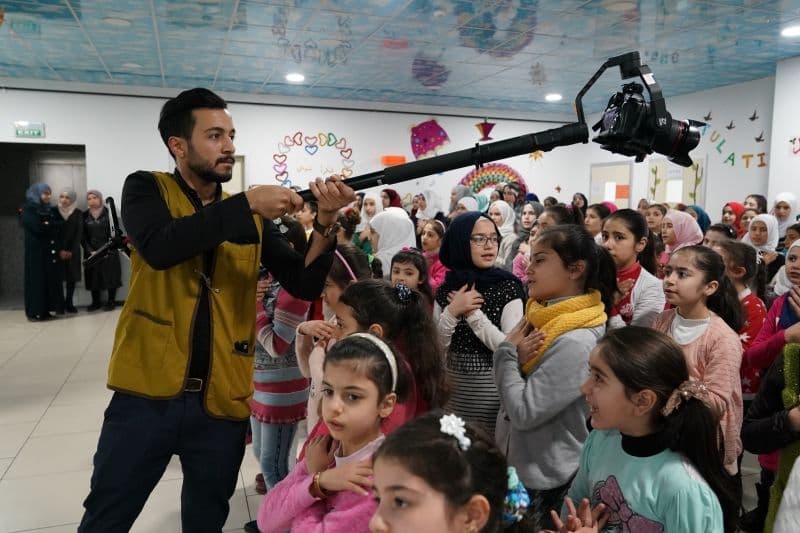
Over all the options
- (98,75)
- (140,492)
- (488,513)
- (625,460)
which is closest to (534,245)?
(625,460)

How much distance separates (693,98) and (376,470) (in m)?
8.36

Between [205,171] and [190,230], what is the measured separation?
10.0 inches

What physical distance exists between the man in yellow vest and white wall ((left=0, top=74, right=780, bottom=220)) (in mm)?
6767

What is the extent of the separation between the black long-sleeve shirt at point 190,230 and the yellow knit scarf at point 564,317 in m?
0.64

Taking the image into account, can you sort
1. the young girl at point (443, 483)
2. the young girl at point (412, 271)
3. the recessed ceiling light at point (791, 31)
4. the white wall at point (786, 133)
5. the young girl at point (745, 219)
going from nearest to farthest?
the young girl at point (443, 483), the young girl at point (412, 271), the recessed ceiling light at point (791, 31), the young girl at point (745, 219), the white wall at point (786, 133)

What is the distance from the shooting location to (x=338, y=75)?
693 cm

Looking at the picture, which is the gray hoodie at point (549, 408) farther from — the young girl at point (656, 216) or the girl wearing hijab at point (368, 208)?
→ the girl wearing hijab at point (368, 208)

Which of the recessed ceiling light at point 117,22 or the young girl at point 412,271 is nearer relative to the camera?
the young girl at point 412,271

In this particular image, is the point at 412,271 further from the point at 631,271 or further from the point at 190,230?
the point at 190,230

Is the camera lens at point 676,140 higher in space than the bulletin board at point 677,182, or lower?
lower

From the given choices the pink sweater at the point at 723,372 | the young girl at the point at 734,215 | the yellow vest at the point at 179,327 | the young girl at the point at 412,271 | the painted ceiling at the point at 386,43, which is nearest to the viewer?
the yellow vest at the point at 179,327

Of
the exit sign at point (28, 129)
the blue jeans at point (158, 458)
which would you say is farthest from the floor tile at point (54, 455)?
the exit sign at point (28, 129)

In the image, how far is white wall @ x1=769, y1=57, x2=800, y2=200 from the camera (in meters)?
6.25

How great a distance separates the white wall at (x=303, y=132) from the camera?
7.21 metres
